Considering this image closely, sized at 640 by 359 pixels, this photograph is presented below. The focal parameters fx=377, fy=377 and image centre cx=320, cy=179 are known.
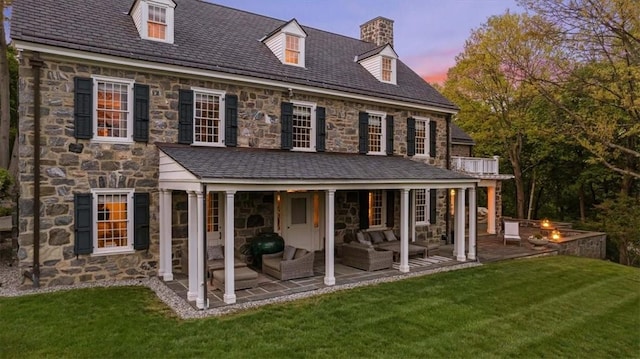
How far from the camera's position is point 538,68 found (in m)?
19.8

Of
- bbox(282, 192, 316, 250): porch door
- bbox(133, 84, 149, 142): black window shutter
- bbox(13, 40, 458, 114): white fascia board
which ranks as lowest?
bbox(282, 192, 316, 250): porch door

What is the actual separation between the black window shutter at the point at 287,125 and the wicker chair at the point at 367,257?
3.66 meters

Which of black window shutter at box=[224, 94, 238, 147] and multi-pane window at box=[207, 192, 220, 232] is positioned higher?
black window shutter at box=[224, 94, 238, 147]

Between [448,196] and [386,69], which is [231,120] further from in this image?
[448,196]

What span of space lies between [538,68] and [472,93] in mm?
4249

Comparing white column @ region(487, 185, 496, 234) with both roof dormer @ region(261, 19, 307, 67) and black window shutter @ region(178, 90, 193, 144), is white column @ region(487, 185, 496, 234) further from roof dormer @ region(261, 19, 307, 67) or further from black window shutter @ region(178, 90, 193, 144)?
black window shutter @ region(178, 90, 193, 144)

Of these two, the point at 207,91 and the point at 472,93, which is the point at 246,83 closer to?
the point at 207,91

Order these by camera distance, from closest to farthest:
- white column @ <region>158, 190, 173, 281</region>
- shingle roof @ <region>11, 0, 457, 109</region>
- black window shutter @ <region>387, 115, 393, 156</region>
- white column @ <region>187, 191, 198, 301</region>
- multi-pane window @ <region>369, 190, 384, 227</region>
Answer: white column @ <region>187, 191, 198, 301</region> < shingle roof @ <region>11, 0, 457, 109</region> < white column @ <region>158, 190, 173, 281</region> < black window shutter @ <region>387, 115, 393, 156</region> < multi-pane window @ <region>369, 190, 384, 227</region>

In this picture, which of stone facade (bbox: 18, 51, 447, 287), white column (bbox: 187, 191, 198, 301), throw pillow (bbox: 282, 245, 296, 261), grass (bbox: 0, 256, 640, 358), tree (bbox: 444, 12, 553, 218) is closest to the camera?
grass (bbox: 0, 256, 640, 358)

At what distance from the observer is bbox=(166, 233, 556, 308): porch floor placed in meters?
8.32

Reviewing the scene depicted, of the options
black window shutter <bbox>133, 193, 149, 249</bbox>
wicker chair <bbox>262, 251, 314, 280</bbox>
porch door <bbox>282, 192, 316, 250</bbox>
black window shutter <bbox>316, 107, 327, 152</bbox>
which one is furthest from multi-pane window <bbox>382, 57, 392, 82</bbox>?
black window shutter <bbox>133, 193, 149, 249</bbox>

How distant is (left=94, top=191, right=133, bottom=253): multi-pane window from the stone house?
3 cm

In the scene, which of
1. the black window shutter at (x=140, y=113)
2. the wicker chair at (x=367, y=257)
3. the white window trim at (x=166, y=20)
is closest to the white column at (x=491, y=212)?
the wicker chair at (x=367, y=257)

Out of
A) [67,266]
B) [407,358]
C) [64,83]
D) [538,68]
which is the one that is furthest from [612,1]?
[67,266]
